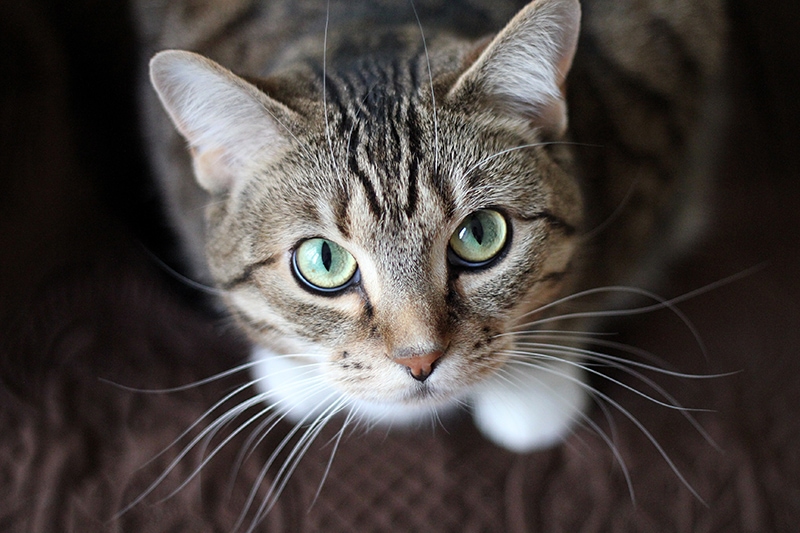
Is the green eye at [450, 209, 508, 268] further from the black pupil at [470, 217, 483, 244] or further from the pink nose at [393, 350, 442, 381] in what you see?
the pink nose at [393, 350, 442, 381]

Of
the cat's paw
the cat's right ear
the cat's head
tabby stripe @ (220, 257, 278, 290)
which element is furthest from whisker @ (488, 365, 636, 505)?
the cat's right ear

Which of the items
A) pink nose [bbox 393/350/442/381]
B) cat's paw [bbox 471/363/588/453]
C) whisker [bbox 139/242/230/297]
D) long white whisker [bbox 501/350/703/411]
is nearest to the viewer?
pink nose [bbox 393/350/442/381]

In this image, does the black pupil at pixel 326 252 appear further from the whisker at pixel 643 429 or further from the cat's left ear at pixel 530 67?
the whisker at pixel 643 429

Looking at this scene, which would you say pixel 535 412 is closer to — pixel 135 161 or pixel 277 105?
pixel 277 105

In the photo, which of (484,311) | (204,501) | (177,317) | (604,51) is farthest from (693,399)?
(177,317)

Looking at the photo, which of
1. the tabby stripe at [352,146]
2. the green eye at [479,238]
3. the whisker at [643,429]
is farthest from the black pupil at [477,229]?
the whisker at [643,429]

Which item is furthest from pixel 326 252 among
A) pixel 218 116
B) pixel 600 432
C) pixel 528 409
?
pixel 600 432
